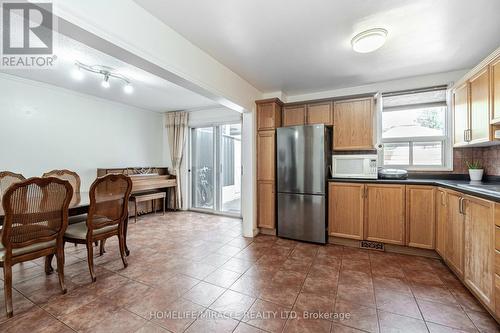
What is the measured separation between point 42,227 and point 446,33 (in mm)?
4120

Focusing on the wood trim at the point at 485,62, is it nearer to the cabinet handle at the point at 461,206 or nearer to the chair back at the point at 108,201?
the cabinet handle at the point at 461,206

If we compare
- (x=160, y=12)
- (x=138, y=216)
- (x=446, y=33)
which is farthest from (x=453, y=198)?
(x=138, y=216)

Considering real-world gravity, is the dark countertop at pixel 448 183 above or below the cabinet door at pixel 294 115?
below

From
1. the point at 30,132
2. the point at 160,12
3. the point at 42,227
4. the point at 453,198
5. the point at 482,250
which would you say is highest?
the point at 160,12

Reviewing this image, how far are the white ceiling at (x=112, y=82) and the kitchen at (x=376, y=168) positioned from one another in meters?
1.66

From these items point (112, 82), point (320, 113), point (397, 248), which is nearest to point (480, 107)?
point (320, 113)

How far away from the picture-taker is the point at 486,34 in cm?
204

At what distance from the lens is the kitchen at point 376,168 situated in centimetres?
233

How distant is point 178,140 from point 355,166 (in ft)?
13.1

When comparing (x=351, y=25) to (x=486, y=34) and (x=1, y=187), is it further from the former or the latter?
(x=1, y=187)

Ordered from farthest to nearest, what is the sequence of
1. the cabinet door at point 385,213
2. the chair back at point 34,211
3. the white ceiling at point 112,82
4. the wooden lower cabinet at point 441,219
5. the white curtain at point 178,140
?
the white curtain at point 178,140 < the cabinet door at point 385,213 < the white ceiling at point 112,82 < the wooden lower cabinet at point 441,219 < the chair back at point 34,211

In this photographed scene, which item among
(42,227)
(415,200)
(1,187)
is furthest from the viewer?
(415,200)

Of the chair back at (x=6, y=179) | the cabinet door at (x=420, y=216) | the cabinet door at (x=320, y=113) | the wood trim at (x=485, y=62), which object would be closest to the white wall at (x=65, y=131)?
the chair back at (x=6, y=179)

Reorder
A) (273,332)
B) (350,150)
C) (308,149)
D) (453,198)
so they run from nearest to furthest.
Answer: (273,332), (453,198), (308,149), (350,150)
